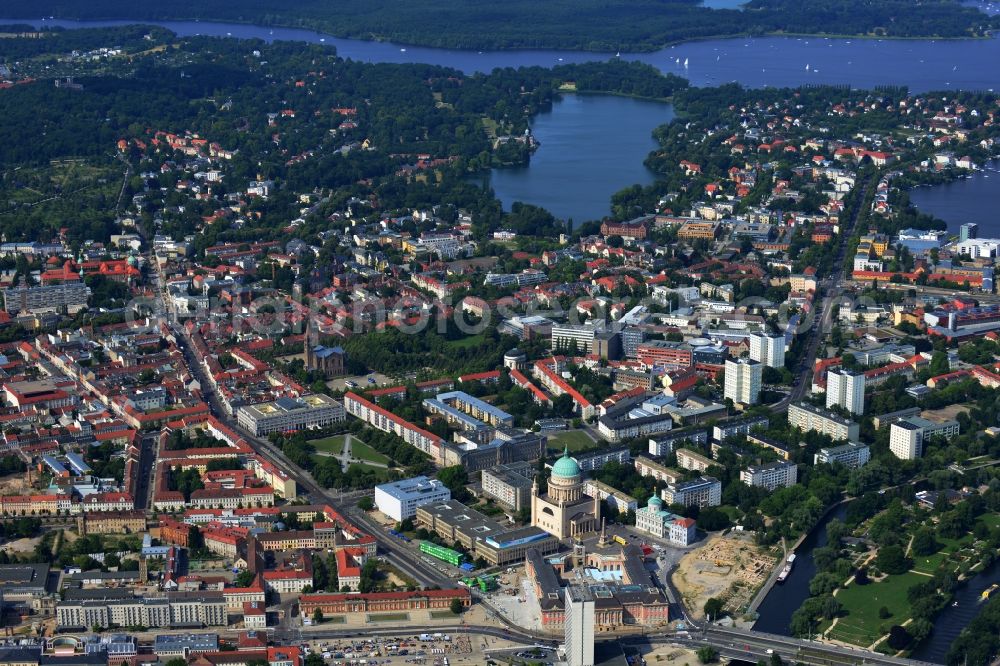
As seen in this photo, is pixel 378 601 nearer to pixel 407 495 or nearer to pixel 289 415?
pixel 407 495

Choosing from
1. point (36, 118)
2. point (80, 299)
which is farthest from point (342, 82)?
point (80, 299)

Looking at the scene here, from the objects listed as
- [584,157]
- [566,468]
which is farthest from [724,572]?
[584,157]

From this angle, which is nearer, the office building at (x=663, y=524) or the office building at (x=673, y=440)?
the office building at (x=663, y=524)

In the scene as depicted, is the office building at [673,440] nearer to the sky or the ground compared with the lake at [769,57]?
nearer to the ground

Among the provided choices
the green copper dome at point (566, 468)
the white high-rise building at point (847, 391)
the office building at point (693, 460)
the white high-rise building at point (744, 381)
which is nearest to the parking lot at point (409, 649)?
the green copper dome at point (566, 468)

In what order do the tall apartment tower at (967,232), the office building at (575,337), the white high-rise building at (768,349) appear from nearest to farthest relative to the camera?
the white high-rise building at (768,349) → the office building at (575,337) → the tall apartment tower at (967,232)

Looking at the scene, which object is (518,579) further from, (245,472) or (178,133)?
(178,133)

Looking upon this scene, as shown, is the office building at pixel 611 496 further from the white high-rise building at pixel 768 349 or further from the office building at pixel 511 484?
the white high-rise building at pixel 768 349
